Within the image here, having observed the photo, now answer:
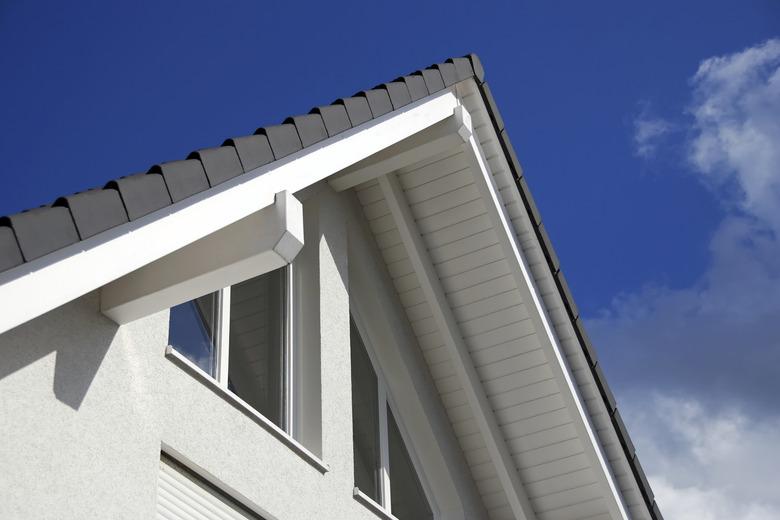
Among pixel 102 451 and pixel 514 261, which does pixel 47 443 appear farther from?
pixel 514 261

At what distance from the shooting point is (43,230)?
13.6 ft

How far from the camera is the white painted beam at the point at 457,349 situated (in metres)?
9.77

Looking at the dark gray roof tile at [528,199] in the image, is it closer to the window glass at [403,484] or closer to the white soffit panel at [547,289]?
the white soffit panel at [547,289]

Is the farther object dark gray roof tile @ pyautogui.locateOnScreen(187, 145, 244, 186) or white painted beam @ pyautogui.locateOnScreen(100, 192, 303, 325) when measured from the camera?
white painted beam @ pyautogui.locateOnScreen(100, 192, 303, 325)

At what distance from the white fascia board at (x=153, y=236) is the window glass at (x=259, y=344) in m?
1.51

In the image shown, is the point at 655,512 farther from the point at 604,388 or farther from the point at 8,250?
the point at 8,250

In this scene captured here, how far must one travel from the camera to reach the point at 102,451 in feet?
17.4

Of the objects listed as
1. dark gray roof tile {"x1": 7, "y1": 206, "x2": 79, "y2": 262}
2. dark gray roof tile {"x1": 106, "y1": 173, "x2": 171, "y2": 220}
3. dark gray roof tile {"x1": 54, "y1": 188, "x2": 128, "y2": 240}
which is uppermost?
dark gray roof tile {"x1": 106, "y1": 173, "x2": 171, "y2": 220}

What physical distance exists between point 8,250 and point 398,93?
4.47 meters

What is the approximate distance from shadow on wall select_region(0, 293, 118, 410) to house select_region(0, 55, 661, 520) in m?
0.01

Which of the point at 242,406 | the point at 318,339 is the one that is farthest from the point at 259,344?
the point at 242,406

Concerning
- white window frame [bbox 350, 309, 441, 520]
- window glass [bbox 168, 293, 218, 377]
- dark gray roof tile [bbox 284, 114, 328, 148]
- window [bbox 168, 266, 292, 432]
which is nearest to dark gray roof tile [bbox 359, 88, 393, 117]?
dark gray roof tile [bbox 284, 114, 328, 148]

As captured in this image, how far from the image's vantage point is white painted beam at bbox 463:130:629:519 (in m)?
9.48

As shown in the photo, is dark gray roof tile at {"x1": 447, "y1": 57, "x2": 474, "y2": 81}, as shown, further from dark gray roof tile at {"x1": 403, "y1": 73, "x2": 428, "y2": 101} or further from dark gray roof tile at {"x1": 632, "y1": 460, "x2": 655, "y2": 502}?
dark gray roof tile at {"x1": 632, "y1": 460, "x2": 655, "y2": 502}
